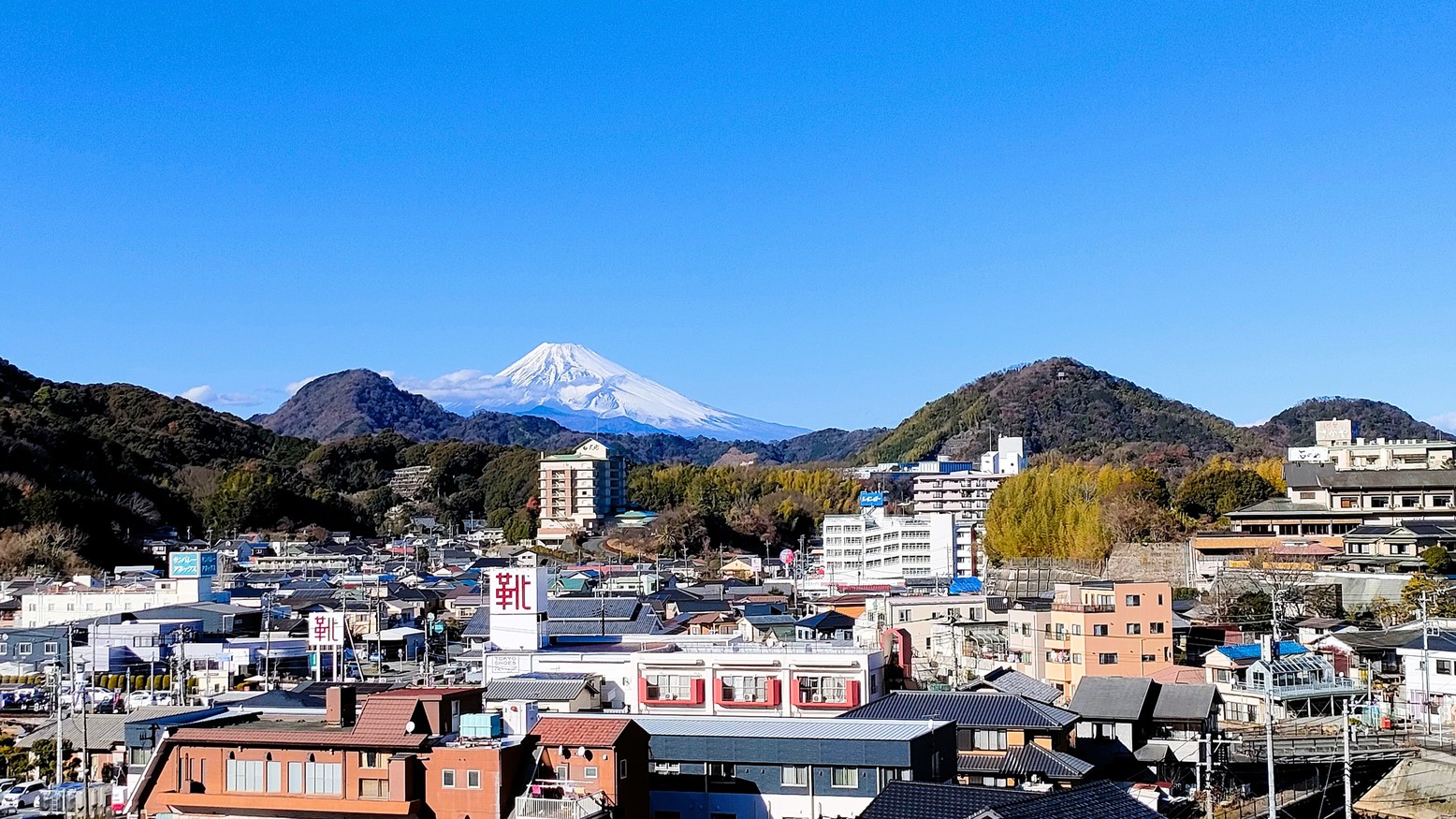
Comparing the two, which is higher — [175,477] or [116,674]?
[175,477]

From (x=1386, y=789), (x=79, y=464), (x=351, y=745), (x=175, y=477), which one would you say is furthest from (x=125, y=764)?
(x=175, y=477)

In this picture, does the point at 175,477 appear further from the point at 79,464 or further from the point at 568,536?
the point at 568,536

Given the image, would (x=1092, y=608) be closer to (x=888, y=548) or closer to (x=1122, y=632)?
(x=1122, y=632)

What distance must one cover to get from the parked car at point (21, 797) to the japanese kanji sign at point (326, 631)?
377 inches

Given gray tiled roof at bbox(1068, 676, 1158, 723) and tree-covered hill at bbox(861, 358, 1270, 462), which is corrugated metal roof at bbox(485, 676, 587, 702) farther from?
tree-covered hill at bbox(861, 358, 1270, 462)

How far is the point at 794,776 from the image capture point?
13.0m

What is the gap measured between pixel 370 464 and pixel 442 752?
243 feet

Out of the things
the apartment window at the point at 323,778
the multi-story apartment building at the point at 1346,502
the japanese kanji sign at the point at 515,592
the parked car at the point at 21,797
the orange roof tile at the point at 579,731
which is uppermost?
the multi-story apartment building at the point at 1346,502

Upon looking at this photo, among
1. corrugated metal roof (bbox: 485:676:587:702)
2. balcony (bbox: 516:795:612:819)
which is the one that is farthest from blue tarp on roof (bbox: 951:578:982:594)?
balcony (bbox: 516:795:612:819)

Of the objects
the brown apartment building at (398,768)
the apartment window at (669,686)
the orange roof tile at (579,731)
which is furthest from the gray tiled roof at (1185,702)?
the orange roof tile at (579,731)

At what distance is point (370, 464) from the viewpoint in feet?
275

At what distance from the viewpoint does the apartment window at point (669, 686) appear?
17984 millimetres

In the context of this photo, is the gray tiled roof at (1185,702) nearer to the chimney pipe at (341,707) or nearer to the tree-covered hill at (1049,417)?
the chimney pipe at (341,707)

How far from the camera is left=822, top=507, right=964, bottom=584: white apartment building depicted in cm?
4569
